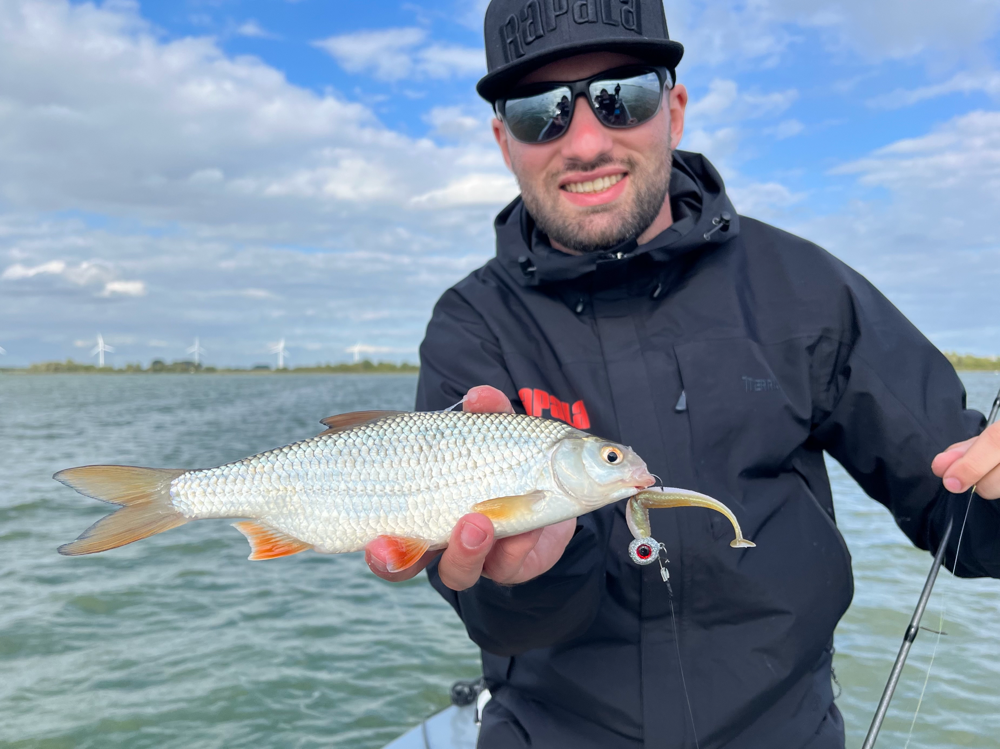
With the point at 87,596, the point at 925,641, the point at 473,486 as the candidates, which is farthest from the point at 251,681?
the point at 925,641

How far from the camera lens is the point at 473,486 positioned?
2.34 meters

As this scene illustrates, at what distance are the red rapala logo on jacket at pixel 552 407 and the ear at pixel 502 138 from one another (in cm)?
126

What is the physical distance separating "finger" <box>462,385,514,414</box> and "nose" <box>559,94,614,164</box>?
1.27m

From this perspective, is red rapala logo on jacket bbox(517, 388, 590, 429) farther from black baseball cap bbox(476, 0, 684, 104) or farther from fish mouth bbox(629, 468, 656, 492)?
black baseball cap bbox(476, 0, 684, 104)

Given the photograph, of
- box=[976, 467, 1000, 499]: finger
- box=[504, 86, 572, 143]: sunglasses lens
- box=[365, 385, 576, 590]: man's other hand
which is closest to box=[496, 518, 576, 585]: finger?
box=[365, 385, 576, 590]: man's other hand

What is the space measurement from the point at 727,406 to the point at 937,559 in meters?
0.99

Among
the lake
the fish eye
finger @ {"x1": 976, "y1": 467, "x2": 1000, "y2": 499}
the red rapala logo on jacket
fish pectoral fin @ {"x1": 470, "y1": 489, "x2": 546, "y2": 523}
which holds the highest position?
the red rapala logo on jacket

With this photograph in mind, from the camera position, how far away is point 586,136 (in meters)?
3.11

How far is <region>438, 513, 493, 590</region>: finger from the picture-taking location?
6.81 feet

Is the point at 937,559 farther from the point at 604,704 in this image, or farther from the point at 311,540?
the point at 311,540

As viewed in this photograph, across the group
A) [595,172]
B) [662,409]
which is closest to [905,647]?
[662,409]

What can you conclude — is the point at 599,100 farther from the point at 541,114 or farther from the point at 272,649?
the point at 272,649

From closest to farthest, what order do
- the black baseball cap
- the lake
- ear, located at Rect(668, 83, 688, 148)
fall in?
1. the black baseball cap
2. ear, located at Rect(668, 83, 688, 148)
3. the lake

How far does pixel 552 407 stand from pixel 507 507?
78cm
